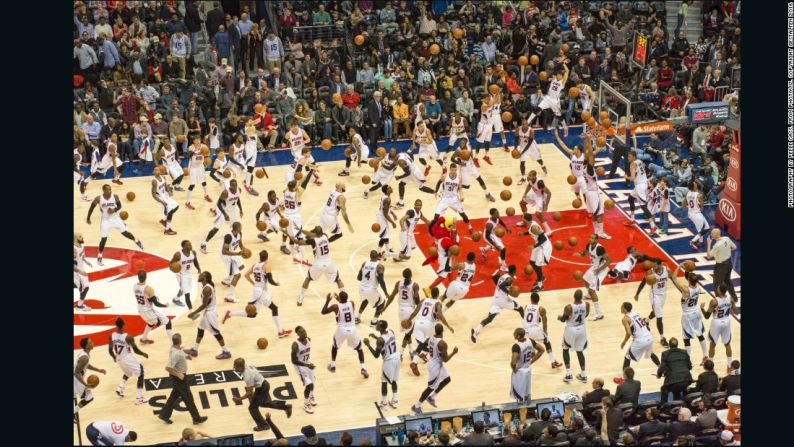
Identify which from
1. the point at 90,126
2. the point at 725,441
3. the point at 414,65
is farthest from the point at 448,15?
the point at 725,441

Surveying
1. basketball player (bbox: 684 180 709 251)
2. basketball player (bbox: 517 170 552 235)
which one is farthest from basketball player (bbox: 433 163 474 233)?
basketball player (bbox: 684 180 709 251)

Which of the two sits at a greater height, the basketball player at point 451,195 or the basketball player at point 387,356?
the basketball player at point 451,195

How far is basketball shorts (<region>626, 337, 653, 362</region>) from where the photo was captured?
84.6 feet

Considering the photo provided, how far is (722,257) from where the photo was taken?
95.0 feet

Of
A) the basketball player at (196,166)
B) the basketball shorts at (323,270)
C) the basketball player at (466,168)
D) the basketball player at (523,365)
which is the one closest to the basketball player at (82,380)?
the basketball shorts at (323,270)

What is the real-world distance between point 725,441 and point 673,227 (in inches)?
426

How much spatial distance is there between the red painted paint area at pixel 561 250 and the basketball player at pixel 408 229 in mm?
730

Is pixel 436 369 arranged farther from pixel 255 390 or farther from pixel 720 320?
pixel 720 320

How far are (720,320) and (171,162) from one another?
1447cm

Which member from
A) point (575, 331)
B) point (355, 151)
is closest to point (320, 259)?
point (575, 331)

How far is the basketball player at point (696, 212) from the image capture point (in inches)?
1246

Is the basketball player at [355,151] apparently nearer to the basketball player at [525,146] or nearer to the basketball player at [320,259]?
the basketball player at [525,146]

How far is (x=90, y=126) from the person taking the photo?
3716cm

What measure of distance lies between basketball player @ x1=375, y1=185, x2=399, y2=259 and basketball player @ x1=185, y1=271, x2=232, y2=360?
4812 mm
